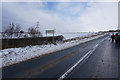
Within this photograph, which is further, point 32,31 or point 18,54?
point 32,31

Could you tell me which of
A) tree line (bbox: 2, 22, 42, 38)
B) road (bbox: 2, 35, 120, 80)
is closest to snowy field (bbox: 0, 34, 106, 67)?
road (bbox: 2, 35, 120, 80)

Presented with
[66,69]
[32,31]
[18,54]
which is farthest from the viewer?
[32,31]

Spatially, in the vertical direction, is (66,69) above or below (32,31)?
below

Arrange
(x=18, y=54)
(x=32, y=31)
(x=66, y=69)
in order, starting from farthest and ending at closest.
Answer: (x=32, y=31), (x=18, y=54), (x=66, y=69)

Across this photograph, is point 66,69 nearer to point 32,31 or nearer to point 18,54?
point 18,54

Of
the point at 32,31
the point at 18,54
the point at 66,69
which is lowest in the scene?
the point at 66,69

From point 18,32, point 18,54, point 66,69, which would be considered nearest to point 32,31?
point 18,32

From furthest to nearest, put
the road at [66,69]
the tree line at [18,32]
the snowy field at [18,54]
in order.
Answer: the tree line at [18,32] → the snowy field at [18,54] → the road at [66,69]

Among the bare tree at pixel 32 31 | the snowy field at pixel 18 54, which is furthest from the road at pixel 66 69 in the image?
the bare tree at pixel 32 31

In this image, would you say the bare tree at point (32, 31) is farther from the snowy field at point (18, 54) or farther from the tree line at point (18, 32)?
the snowy field at point (18, 54)

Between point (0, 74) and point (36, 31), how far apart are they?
17.9 meters

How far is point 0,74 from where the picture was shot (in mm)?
4922

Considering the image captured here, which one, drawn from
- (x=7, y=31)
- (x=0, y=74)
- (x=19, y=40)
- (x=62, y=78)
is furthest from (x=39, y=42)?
(x=62, y=78)

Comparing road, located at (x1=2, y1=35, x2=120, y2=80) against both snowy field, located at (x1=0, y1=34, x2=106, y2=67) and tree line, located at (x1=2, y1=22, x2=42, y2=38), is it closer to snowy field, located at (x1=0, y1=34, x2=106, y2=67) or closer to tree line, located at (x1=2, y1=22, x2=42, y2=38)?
snowy field, located at (x1=0, y1=34, x2=106, y2=67)
